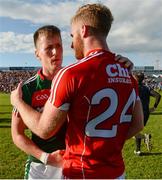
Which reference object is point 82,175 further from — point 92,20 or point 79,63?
point 92,20

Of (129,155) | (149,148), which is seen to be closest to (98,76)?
(129,155)

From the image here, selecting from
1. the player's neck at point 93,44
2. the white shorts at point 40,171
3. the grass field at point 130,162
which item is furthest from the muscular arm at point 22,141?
the grass field at point 130,162

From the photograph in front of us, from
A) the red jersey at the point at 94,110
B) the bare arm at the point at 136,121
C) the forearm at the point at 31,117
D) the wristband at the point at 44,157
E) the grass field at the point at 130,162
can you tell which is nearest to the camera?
the red jersey at the point at 94,110

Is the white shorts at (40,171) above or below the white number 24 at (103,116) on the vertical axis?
below

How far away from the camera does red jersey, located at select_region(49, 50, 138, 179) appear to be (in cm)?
269

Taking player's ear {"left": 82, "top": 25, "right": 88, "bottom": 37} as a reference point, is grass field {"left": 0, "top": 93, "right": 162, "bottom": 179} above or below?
below

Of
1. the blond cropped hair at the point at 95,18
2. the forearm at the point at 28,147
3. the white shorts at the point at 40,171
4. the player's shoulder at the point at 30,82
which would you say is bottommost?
the white shorts at the point at 40,171

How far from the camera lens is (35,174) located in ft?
12.0

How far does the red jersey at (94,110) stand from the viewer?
2686 millimetres

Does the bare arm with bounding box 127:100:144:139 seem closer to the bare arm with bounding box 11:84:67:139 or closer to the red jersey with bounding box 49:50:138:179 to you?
the red jersey with bounding box 49:50:138:179

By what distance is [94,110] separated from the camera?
2.73m

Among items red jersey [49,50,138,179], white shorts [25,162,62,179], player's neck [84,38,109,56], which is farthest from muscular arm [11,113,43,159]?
player's neck [84,38,109,56]

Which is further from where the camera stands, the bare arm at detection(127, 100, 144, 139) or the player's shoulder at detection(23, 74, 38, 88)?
the player's shoulder at detection(23, 74, 38, 88)

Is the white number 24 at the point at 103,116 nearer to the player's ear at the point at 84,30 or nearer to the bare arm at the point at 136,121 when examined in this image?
the bare arm at the point at 136,121
